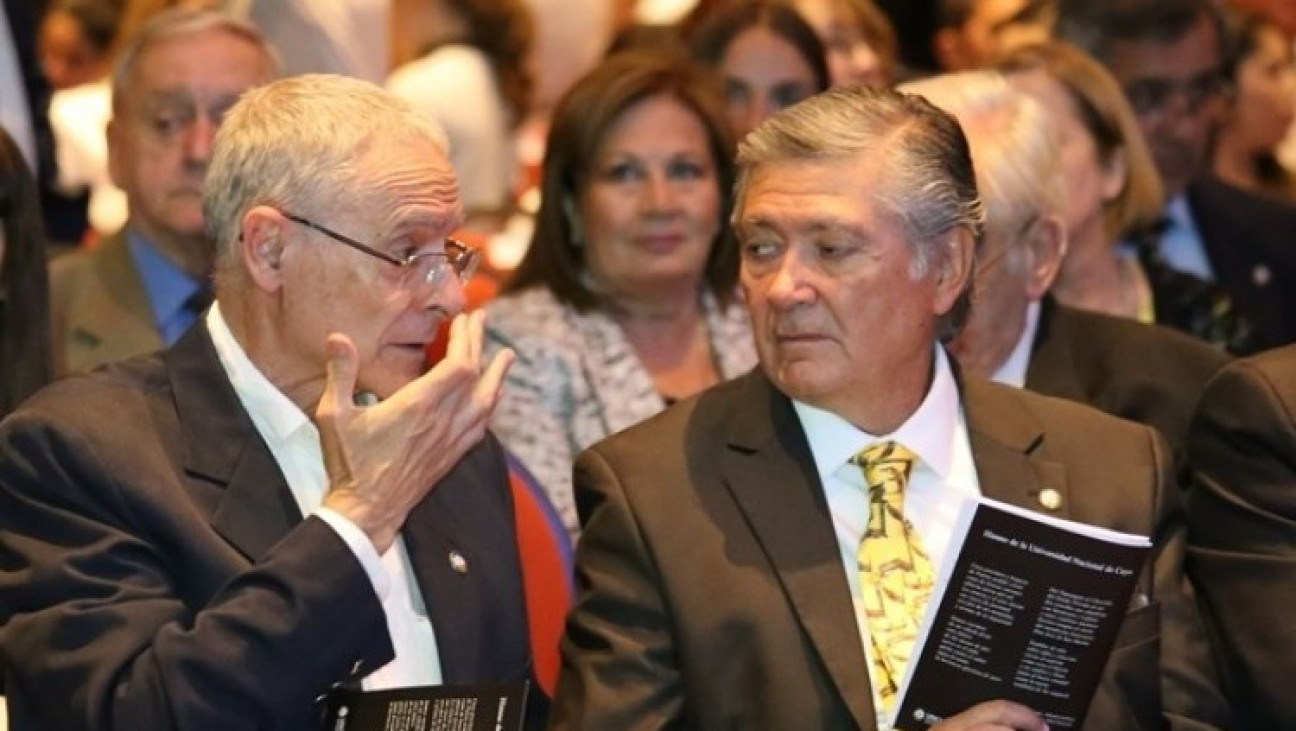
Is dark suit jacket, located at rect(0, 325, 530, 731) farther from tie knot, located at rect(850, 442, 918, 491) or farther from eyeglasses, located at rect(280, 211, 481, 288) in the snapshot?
tie knot, located at rect(850, 442, 918, 491)

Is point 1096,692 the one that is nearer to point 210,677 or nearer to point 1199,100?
point 210,677

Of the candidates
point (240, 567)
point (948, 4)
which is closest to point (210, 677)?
point (240, 567)

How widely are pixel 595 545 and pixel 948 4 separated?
4834 mm

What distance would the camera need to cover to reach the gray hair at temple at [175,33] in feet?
19.9

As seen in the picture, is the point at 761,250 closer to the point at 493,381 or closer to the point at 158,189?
the point at 493,381

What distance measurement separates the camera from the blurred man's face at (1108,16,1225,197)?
700cm

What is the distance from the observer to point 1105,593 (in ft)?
12.9

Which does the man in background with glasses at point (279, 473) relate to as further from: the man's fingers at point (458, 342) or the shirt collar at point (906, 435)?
the shirt collar at point (906, 435)

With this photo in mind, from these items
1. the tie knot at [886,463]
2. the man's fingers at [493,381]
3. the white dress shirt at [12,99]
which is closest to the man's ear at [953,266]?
the tie knot at [886,463]

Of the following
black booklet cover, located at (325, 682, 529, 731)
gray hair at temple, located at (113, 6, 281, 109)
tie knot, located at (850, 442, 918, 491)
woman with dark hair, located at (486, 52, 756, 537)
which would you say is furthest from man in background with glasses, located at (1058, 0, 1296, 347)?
black booklet cover, located at (325, 682, 529, 731)

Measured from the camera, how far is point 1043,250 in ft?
17.9

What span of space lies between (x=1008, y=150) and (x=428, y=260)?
1.71 meters

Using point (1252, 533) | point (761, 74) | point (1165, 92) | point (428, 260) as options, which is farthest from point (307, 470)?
point (1165, 92)

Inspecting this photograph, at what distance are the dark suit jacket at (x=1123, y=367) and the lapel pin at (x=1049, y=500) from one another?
964mm
